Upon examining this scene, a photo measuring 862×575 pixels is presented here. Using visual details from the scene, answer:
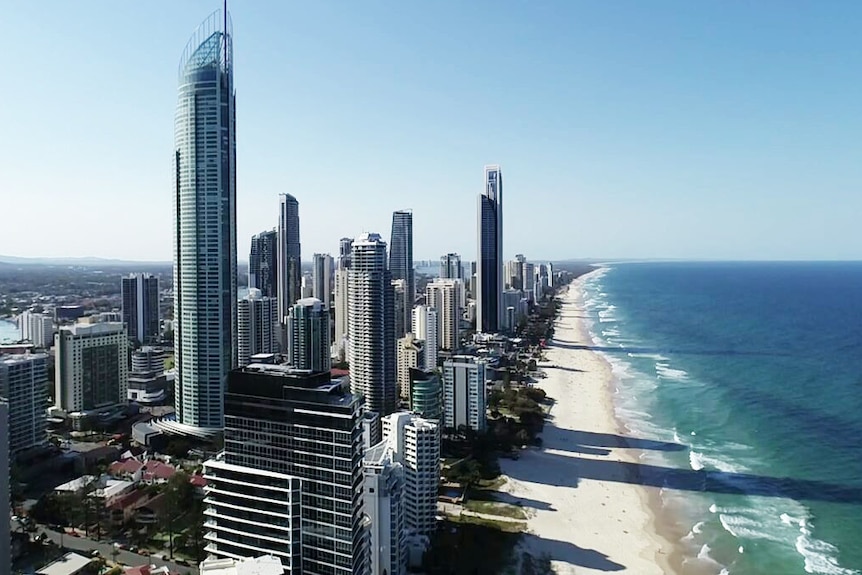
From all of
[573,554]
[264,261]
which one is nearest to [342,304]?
[264,261]

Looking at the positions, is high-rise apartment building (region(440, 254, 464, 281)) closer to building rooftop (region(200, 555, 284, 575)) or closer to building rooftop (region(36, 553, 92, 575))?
building rooftop (region(36, 553, 92, 575))

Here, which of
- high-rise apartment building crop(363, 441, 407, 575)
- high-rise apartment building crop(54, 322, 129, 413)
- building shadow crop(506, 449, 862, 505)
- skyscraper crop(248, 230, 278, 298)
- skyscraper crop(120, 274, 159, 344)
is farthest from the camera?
skyscraper crop(248, 230, 278, 298)

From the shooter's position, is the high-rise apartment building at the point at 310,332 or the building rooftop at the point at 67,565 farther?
the high-rise apartment building at the point at 310,332

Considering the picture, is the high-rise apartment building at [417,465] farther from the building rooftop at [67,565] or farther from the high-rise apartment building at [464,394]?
the high-rise apartment building at [464,394]

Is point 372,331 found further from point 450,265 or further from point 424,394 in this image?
point 450,265

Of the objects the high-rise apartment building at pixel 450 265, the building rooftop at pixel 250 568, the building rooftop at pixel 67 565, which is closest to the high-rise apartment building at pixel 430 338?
the building rooftop at pixel 67 565

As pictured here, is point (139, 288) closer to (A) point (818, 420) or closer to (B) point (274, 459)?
(B) point (274, 459)

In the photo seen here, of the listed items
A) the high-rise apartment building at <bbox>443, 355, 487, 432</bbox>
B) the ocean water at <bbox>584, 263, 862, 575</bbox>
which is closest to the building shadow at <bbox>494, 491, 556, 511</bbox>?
the ocean water at <bbox>584, 263, 862, 575</bbox>
